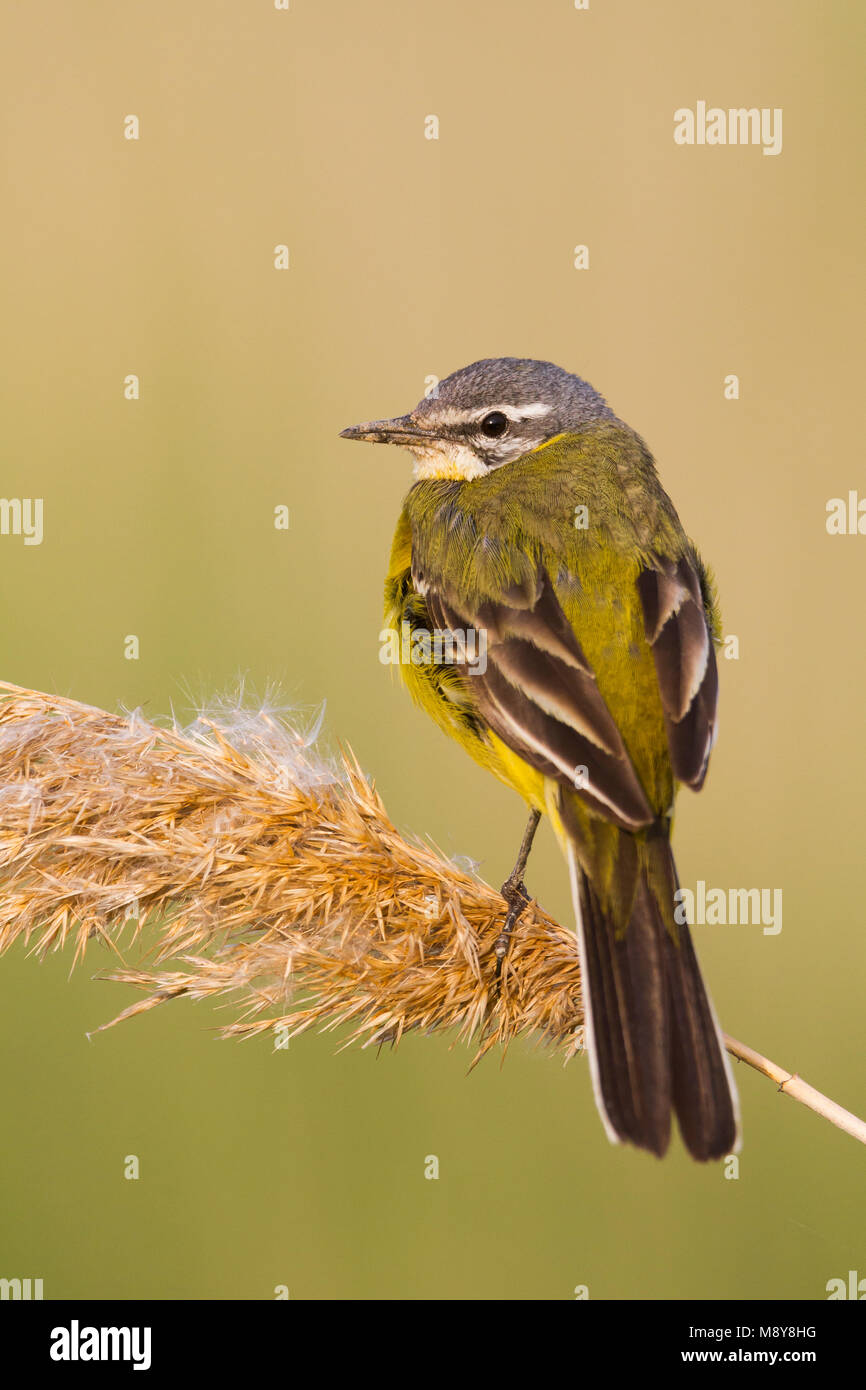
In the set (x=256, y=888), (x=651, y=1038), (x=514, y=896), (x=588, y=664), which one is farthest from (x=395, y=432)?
(x=651, y=1038)

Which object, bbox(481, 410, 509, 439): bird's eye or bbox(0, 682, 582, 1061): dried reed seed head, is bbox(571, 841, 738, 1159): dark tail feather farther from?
bbox(481, 410, 509, 439): bird's eye

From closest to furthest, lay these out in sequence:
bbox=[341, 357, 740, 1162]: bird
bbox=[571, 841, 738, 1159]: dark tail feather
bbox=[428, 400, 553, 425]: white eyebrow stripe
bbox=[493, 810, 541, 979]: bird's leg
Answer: bbox=[571, 841, 738, 1159]: dark tail feather
bbox=[341, 357, 740, 1162]: bird
bbox=[493, 810, 541, 979]: bird's leg
bbox=[428, 400, 553, 425]: white eyebrow stripe

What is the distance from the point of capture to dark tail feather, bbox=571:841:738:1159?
92.9 inches

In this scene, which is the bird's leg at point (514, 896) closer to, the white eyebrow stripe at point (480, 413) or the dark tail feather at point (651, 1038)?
the dark tail feather at point (651, 1038)

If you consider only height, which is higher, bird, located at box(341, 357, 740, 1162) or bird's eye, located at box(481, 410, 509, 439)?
bird's eye, located at box(481, 410, 509, 439)

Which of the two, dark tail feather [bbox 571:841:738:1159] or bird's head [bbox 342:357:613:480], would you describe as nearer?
dark tail feather [bbox 571:841:738:1159]

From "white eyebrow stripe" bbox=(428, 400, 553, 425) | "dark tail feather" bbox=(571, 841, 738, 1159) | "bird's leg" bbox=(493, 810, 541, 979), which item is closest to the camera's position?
"dark tail feather" bbox=(571, 841, 738, 1159)

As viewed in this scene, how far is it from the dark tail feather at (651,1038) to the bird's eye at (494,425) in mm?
1992

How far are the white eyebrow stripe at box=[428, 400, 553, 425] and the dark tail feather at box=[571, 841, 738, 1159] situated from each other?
6.61 ft

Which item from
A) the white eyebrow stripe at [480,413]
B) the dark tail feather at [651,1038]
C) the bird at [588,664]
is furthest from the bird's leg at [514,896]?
the white eyebrow stripe at [480,413]

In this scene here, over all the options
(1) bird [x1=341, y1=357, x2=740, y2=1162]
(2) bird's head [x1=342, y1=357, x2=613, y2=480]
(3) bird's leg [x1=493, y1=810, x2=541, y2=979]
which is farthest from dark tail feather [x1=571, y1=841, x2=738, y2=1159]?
(2) bird's head [x1=342, y1=357, x2=613, y2=480]

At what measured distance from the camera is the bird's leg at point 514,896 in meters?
2.70

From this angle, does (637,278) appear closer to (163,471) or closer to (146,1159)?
(163,471)

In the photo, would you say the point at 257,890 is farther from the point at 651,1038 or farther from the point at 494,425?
the point at 494,425
